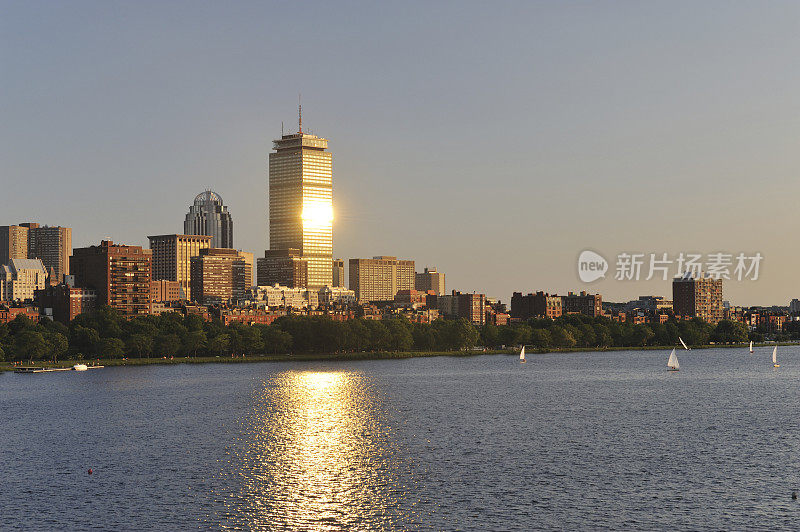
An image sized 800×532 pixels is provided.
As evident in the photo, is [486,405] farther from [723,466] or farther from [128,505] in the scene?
[128,505]

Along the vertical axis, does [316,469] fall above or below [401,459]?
below

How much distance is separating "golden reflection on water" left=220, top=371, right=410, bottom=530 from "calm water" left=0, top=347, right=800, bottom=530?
25cm

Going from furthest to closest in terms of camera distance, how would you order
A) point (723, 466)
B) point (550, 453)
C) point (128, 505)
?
point (550, 453) < point (723, 466) < point (128, 505)

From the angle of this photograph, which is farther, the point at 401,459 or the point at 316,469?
the point at 401,459

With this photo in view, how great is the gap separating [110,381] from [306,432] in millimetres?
80046

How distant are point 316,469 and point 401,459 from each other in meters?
8.64

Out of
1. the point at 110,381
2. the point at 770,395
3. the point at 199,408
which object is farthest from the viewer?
the point at 110,381

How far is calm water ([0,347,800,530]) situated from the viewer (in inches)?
2643

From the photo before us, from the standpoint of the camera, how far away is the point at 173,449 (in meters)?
94.8

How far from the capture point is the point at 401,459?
8869 centimetres

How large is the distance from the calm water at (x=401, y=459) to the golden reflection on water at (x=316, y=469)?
0.25 metres

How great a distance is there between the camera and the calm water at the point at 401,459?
67125 millimetres

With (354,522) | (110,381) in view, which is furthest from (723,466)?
(110,381)

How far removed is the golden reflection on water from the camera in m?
67.1
